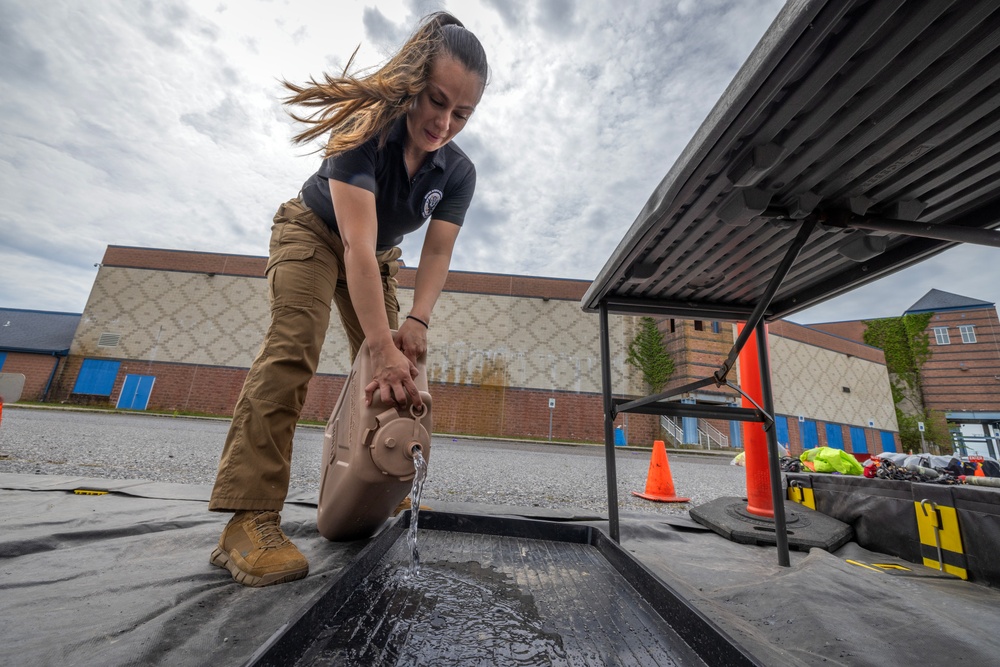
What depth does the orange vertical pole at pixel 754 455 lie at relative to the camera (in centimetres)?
237

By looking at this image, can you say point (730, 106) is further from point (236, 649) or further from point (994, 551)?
point (994, 551)

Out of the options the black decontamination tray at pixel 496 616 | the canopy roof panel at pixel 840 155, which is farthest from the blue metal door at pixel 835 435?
the black decontamination tray at pixel 496 616

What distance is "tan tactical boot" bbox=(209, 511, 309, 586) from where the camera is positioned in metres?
1.17

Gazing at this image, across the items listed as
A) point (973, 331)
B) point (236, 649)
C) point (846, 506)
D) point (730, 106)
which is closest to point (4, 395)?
point (236, 649)

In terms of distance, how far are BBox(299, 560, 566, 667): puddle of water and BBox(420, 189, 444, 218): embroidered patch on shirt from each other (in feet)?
4.12

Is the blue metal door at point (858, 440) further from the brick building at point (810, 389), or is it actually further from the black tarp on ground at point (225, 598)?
the black tarp on ground at point (225, 598)

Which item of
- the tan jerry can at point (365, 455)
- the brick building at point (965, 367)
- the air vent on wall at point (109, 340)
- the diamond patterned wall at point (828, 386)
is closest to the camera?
the tan jerry can at point (365, 455)

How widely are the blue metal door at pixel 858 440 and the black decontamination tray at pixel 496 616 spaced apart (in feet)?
88.7

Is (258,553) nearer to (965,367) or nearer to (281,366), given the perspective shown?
(281,366)

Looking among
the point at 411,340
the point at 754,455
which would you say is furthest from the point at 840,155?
the point at 754,455

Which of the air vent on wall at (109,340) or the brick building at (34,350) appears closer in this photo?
the brick building at (34,350)

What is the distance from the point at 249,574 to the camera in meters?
1.16

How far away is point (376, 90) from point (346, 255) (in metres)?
0.51

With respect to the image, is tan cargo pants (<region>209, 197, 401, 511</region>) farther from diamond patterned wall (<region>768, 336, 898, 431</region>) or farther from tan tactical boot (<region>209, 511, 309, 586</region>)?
diamond patterned wall (<region>768, 336, 898, 431</region>)
